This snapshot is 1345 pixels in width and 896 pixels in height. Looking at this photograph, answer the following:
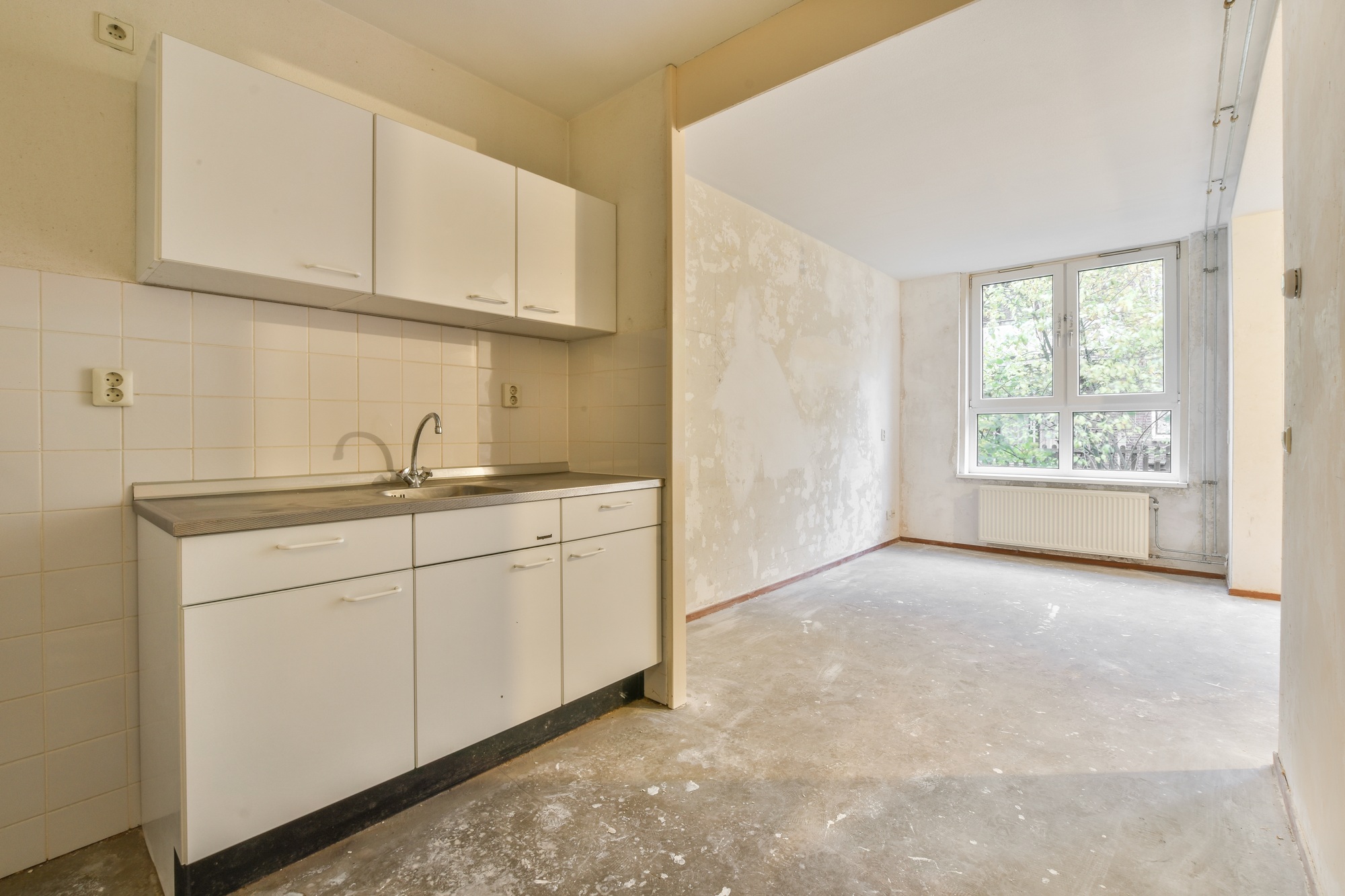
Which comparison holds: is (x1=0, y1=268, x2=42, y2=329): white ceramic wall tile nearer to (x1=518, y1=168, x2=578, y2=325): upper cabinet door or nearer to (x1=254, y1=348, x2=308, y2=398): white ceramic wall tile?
(x1=254, y1=348, x2=308, y2=398): white ceramic wall tile

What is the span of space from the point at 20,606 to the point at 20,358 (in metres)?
0.63

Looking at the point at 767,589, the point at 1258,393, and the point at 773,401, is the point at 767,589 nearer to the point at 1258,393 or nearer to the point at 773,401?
the point at 773,401

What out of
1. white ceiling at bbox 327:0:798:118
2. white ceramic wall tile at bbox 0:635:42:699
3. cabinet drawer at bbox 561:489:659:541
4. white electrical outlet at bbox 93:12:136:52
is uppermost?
white ceiling at bbox 327:0:798:118

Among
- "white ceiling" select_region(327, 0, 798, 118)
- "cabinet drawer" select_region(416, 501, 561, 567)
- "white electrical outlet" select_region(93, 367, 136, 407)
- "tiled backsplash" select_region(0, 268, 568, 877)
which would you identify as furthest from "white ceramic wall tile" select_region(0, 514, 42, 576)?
"white ceiling" select_region(327, 0, 798, 118)

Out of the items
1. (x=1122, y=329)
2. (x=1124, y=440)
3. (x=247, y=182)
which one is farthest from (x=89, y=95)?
(x=1124, y=440)

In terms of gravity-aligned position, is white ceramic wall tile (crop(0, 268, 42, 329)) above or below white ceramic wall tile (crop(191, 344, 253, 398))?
above

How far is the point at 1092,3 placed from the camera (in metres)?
2.08

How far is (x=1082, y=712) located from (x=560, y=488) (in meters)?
2.21

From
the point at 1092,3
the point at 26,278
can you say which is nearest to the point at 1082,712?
the point at 1092,3

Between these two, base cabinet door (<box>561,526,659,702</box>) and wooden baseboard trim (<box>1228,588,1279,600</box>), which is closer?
base cabinet door (<box>561,526,659,702</box>)

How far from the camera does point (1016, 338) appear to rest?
5477 millimetres

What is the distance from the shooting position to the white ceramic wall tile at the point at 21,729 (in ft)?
4.99

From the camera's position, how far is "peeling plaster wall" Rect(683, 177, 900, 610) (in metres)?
3.59

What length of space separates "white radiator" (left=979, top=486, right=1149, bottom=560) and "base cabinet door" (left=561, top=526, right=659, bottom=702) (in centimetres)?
407
